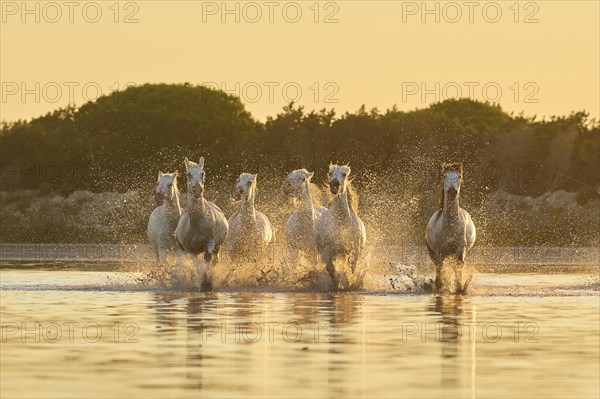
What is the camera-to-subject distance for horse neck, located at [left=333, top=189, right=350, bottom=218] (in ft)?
84.7

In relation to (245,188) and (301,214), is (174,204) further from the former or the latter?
(301,214)

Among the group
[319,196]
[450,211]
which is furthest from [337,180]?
[319,196]

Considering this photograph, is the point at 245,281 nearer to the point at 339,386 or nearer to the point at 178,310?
the point at 178,310

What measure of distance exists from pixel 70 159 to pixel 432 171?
20944mm

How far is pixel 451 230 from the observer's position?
1026 inches

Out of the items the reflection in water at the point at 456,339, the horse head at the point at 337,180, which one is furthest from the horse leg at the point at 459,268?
the horse head at the point at 337,180

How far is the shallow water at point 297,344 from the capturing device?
13.5 m

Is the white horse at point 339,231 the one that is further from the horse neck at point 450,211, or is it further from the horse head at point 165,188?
the horse head at point 165,188

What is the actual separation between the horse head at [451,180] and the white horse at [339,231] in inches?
55.4

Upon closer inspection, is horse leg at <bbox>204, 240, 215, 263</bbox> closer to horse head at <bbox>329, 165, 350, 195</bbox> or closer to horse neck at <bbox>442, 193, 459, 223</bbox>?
horse head at <bbox>329, 165, 350, 195</bbox>

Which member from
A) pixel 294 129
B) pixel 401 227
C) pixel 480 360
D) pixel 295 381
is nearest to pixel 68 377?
pixel 295 381

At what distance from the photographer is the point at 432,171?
5906cm

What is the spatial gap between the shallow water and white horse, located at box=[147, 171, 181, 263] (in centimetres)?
263

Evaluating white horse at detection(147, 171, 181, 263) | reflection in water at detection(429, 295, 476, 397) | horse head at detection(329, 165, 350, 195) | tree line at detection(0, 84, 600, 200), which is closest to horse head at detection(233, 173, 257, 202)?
white horse at detection(147, 171, 181, 263)
